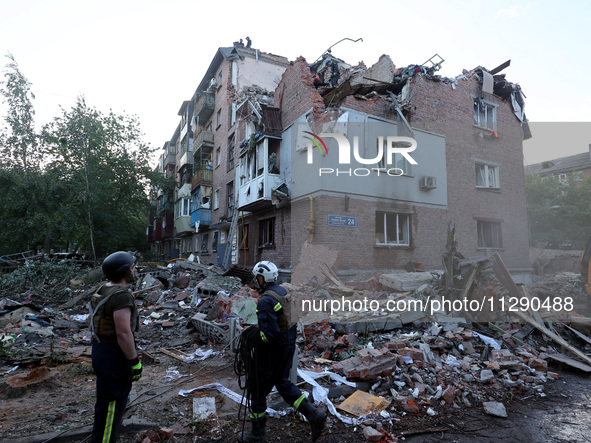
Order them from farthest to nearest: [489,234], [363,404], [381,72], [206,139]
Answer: [206,139] < [489,234] < [381,72] < [363,404]

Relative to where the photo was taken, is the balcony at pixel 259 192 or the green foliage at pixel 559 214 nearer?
the balcony at pixel 259 192

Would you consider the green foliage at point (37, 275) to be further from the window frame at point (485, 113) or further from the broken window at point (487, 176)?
the window frame at point (485, 113)

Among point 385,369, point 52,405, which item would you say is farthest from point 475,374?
point 52,405

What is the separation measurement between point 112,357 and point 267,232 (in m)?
13.1

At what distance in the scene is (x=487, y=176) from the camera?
1630 cm

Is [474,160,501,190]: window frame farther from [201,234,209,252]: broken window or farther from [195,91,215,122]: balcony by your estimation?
[195,91,215,122]: balcony

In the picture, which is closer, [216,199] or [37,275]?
[37,275]

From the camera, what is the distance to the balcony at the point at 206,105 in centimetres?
2497

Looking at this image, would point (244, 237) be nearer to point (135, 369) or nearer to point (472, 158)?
point (472, 158)

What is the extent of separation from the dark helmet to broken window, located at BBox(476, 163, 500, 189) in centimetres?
1634

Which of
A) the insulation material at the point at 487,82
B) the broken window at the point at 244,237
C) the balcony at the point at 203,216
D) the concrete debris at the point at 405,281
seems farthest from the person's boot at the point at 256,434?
the balcony at the point at 203,216

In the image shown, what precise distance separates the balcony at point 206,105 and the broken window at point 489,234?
63.2ft

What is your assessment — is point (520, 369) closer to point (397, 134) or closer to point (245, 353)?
point (245, 353)

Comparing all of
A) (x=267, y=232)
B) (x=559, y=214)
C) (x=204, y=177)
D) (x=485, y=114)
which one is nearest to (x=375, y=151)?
(x=267, y=232)
